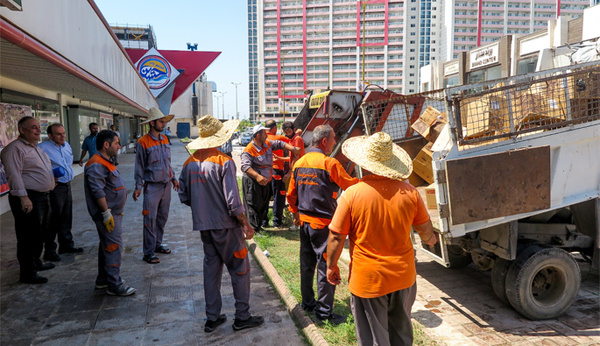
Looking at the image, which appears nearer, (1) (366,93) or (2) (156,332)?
(2) (156,332)

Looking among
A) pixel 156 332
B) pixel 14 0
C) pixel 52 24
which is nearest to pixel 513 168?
pixel 156 332

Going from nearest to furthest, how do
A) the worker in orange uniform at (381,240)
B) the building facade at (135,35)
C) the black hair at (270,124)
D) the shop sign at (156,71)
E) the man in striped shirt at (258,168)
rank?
the worker in orange uniform at (381,240) → the man in striped shirt at (258,168) → the black hair at (270,124) → the shop sign at (156,71) → the building facade at (135,35)

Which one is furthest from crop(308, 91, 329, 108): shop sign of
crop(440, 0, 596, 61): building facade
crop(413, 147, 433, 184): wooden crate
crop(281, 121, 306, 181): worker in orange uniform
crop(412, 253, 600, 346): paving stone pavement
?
crop(440, 0, 596, 61): building facade

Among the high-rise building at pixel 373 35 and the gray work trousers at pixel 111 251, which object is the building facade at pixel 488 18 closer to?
the high-rise building at pixel 373 35

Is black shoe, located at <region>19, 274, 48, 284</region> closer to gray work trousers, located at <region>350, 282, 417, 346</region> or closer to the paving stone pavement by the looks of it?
gray work trousers, located at <region>350, 282, 417, 346</region>

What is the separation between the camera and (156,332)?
142 inches

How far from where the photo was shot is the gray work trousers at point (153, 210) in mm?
5355

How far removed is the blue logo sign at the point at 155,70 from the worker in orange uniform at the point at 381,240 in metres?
27.5

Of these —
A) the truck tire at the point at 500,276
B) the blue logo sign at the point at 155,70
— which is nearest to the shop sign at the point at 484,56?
the blue logo sign at the point at 155,70

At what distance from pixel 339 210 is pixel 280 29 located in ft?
360

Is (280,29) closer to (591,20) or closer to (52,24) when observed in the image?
(591,20)

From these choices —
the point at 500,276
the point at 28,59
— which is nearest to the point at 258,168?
the point at 28,59

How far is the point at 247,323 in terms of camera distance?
3666 mm

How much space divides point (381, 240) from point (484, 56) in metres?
37.6
